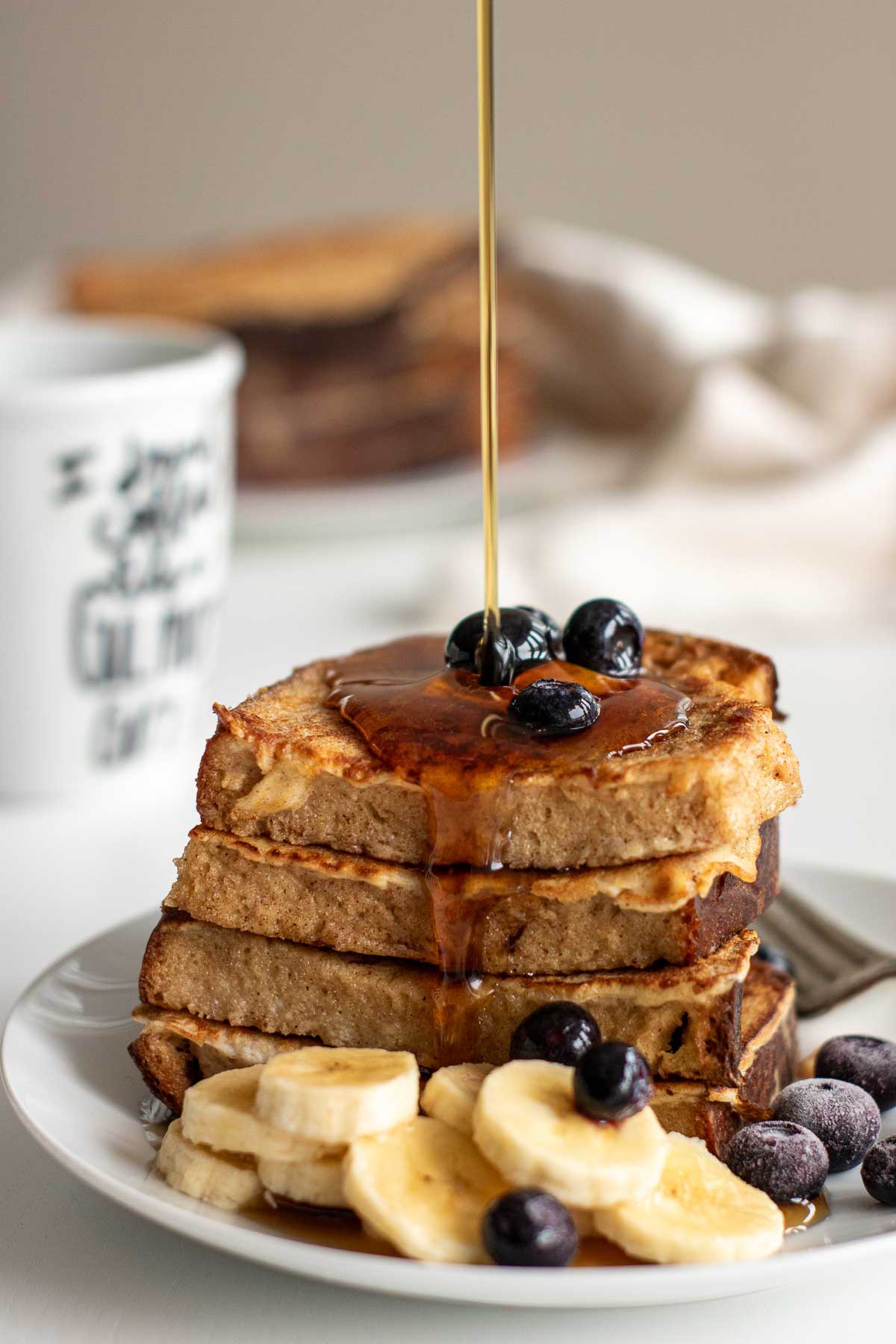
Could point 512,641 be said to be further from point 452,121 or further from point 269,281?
point 452,121

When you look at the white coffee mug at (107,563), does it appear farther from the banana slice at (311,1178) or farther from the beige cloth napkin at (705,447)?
the banana slice at (311,1178)

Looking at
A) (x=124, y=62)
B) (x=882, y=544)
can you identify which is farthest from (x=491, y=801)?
(x=124, y=62)

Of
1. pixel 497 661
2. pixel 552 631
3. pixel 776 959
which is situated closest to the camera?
pixel 497 661

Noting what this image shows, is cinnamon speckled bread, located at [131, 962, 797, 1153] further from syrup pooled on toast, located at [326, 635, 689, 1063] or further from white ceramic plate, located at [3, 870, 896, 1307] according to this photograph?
syrup pooled on toast, located at [326, 635, 689, 1063]

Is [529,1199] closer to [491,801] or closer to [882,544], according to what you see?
[491,801]

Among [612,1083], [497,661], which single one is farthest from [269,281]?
[612,1083]

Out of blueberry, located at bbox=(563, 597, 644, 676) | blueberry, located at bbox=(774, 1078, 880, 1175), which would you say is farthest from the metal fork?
blueberry, located at bbox=(563, 597, 644, 676)

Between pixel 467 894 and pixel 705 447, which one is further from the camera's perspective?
pixel 705 447
